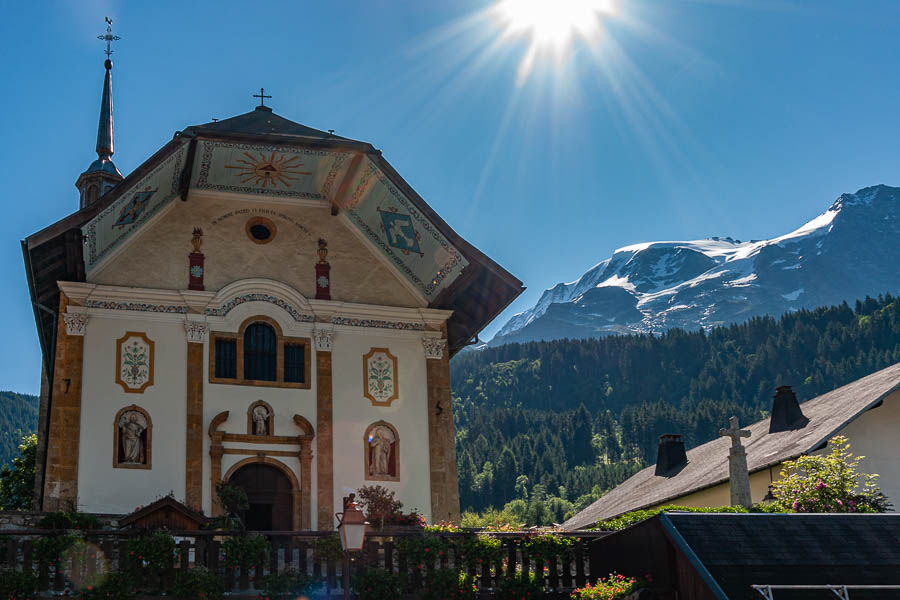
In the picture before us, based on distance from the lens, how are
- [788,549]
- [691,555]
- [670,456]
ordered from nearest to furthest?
[691,555] < [788,549] < [670,456]

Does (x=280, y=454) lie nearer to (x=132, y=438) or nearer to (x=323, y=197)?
(x=132, y=438)

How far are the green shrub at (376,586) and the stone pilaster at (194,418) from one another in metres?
8.31

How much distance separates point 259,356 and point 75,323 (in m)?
4.48

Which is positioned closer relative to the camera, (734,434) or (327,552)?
(327,552)

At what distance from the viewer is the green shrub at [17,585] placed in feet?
57.6

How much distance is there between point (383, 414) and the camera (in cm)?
2917

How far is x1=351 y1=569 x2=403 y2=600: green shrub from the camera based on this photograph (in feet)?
63.5

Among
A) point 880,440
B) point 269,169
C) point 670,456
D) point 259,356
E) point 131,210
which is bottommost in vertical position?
point 880,440

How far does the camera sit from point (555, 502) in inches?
5546

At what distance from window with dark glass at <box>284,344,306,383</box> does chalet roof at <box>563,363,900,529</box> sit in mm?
13277

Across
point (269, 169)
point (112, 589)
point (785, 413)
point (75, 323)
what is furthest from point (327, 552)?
point (785, 413)

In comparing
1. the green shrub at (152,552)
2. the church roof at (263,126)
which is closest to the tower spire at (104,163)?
the church roof at (263,126)

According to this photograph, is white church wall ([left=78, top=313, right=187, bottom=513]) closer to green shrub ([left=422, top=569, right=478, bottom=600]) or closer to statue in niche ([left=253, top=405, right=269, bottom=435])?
statue in niche ([left=253, top=405, right=269, bottom=435])

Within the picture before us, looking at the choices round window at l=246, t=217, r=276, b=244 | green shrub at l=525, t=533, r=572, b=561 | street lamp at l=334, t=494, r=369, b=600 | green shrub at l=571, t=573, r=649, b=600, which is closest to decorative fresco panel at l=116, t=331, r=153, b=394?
round window at l=246, t=217, r=276, b=244
